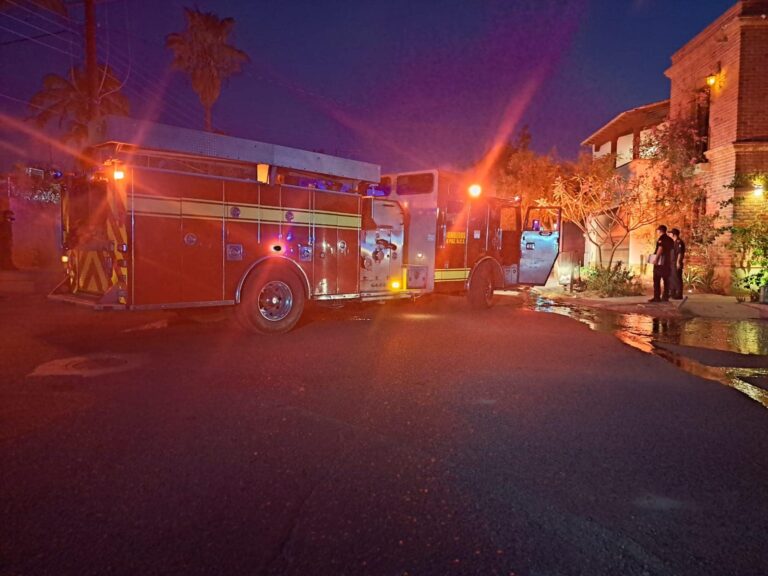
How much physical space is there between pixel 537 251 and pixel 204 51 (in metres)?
19.4

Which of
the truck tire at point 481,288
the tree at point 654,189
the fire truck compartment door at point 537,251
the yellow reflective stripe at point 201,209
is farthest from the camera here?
the tree at point 654,189

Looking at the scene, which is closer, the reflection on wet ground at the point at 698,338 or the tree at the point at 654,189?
the reflection on wet ground at the point at 698,338

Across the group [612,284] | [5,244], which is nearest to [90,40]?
[5,244]

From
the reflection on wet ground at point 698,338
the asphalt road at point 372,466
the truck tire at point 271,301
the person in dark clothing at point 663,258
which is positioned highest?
the person in dark clothing at point 663,258

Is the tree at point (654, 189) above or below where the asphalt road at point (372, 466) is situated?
above

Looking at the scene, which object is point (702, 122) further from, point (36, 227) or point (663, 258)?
point (36, 227)

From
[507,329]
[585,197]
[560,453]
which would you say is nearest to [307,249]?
[507,329]

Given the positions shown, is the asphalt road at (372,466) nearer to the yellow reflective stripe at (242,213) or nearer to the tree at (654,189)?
the yellow reflective stripe at (242,213)

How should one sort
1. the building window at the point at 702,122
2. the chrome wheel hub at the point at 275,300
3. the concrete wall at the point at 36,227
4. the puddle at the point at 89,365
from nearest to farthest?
the puddle at the point at 89,365 < the chrome wheel hub at the point at 275,300 < the building window at the point at 702,122 < the concrete wall at the point at 36,227

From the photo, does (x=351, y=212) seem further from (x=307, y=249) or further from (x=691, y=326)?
(x=691, y=326)

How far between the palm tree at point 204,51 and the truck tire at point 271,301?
1922 centimetres

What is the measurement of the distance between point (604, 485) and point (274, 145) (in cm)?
687

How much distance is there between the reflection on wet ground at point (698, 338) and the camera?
678 centimetres

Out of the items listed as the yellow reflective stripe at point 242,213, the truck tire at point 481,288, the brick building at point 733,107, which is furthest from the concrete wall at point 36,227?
the brick building at point 733,107
